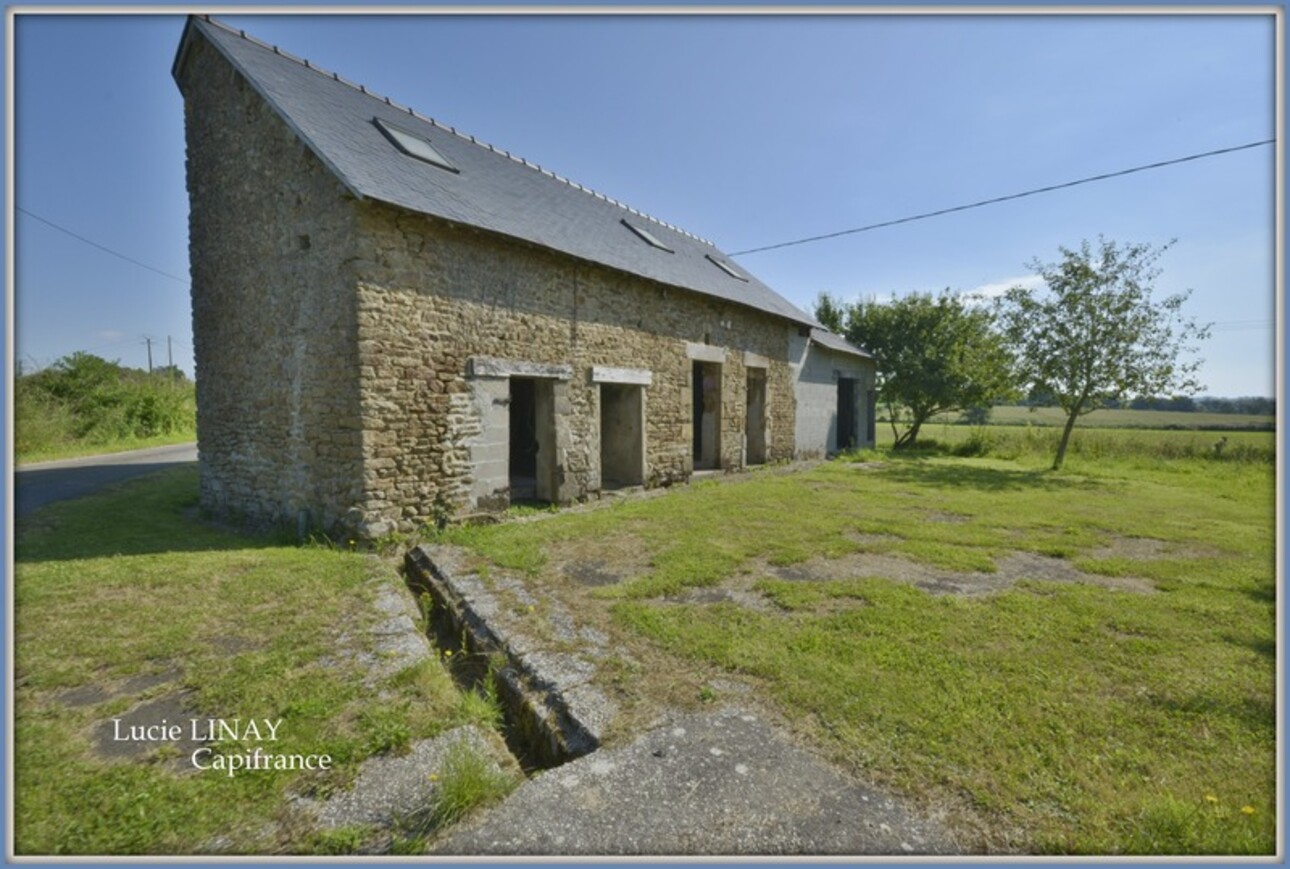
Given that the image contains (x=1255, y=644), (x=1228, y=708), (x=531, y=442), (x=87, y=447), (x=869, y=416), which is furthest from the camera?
(x=869, y=416)

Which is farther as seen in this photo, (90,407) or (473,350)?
(90,407)

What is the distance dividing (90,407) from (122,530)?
17.3 metres

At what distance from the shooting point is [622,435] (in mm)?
9906

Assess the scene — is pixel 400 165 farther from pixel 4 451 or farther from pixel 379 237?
pixel 4 451

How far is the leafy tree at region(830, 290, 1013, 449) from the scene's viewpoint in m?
19.9

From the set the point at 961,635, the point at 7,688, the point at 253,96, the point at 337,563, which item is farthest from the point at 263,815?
the point at 253,96

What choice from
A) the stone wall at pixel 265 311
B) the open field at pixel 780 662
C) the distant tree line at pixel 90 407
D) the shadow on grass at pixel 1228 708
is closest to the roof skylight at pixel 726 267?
the open field at pixel 780 662

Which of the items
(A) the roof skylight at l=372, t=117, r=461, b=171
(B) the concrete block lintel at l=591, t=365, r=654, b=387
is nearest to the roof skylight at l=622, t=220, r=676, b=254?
(B) the concrete block lintel at l=591, t=365, r=654, b=387

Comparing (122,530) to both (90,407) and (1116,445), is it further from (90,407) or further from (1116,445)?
(1116,445)

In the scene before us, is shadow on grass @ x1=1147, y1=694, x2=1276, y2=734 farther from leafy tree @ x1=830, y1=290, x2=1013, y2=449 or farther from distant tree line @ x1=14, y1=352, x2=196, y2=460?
distant tree line @ x1=14, y1=352, x2=196, y2=460

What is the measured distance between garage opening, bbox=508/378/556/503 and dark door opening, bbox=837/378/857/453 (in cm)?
1156

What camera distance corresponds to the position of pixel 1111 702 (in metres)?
2.78

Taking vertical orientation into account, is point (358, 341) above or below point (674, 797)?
above

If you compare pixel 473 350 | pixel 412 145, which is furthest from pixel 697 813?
pixel 412 145
